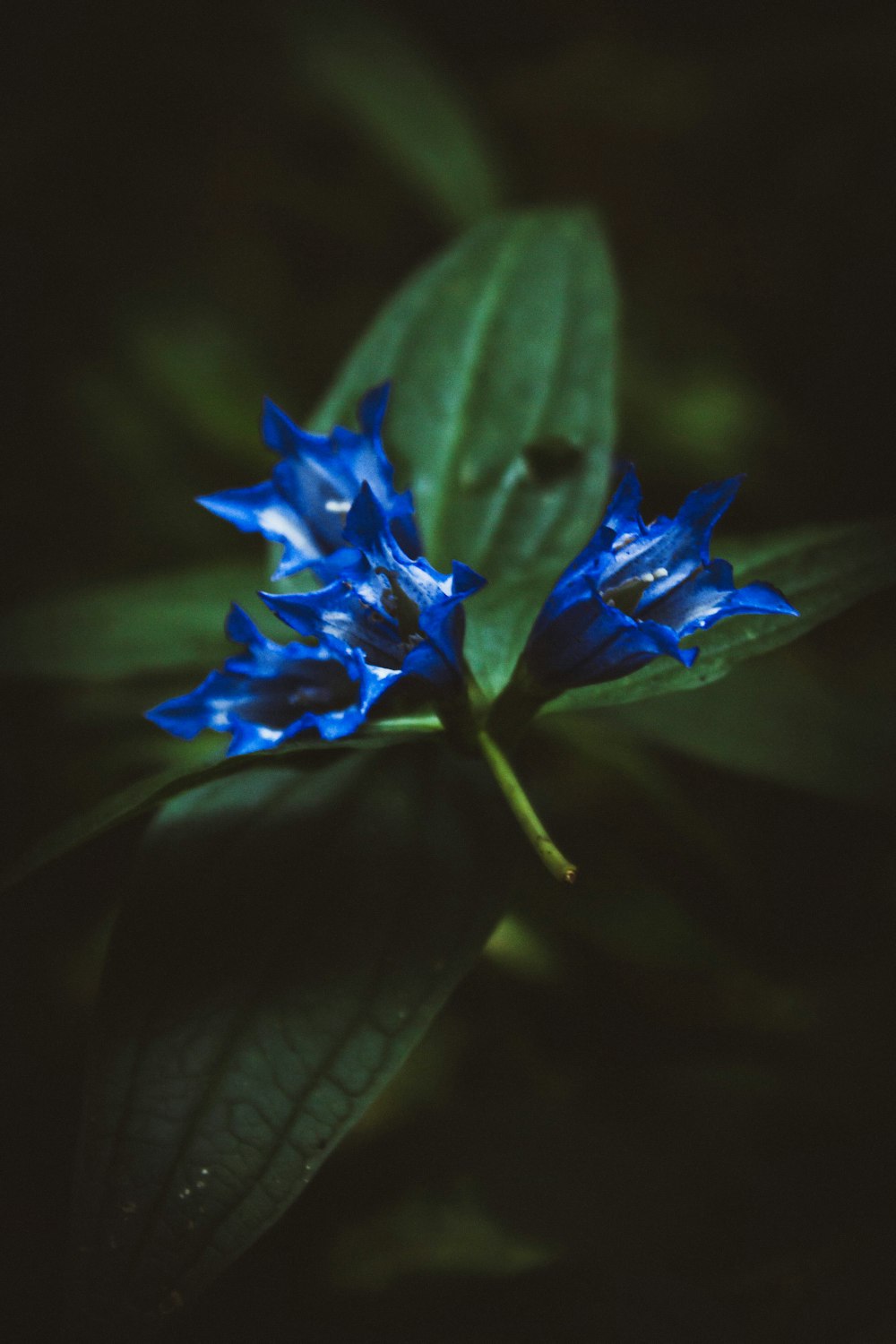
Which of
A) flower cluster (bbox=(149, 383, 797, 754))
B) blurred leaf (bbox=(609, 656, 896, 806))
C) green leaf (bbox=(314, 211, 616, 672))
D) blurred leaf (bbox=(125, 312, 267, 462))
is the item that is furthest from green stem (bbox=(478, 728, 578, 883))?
blurred leaf (bbox=(125, 312, 267, 462))

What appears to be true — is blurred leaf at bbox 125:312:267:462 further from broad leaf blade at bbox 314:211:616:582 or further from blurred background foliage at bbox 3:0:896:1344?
broad leaf blade at bbox 314:211:616:582

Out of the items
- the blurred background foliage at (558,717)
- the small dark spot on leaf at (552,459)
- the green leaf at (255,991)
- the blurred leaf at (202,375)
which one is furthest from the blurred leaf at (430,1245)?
the blurred leaf at (202,375)

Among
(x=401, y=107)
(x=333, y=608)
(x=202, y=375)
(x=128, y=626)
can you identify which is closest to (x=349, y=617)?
(x=333, y=608)

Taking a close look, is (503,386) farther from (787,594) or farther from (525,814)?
(525,814)

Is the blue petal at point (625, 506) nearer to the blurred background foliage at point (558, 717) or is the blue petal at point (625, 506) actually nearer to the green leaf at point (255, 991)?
the green leaf at point (255, 991)

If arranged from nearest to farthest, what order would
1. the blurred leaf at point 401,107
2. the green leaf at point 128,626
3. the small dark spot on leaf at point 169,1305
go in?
the small dark spot on leaf at point 169,1305
the green leaf at point 128,626
the blurred leaf at point 401,107

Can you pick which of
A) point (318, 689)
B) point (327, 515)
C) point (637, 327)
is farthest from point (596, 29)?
point (318, 689)

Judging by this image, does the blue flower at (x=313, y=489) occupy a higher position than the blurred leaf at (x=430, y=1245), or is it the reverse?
the blue flower at (x=313, y=489)
